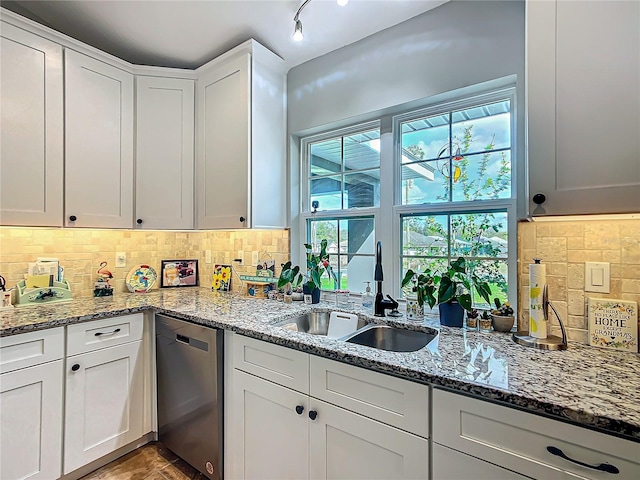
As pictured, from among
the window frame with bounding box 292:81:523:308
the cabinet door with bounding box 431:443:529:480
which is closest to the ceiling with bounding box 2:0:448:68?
the window frame with bounding box 292:81:523:308

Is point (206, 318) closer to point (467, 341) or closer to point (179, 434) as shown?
point (179, 434)

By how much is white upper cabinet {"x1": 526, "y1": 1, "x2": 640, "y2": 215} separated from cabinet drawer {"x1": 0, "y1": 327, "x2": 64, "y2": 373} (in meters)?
2.21

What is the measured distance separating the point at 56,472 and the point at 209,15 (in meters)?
2.54

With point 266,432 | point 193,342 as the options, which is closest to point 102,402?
point 193,342

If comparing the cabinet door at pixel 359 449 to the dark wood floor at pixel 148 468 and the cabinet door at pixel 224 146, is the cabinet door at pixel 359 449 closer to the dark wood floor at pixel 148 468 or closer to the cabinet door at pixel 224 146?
the dark wood floor at pixel 148 468

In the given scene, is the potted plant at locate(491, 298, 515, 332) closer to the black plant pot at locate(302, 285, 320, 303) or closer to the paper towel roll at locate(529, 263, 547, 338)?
the paper towel roll at locate(529, 263, 547, 338)

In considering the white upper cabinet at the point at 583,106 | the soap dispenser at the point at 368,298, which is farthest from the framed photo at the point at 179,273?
the white upper cabinet at the point at 583,106

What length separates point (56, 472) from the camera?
60.7 inches

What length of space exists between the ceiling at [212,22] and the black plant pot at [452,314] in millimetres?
1572

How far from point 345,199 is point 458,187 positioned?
2.41ft

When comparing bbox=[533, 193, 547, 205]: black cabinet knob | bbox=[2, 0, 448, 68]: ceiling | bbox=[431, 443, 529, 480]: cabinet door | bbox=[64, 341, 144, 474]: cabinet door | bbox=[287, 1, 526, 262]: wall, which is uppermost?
bbox=[2, 0, 448, 68]: ceiling

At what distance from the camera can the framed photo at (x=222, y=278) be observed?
2.48m

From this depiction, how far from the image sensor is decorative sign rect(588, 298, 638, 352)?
1.16 meters

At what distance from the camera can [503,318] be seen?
55.1 inches
